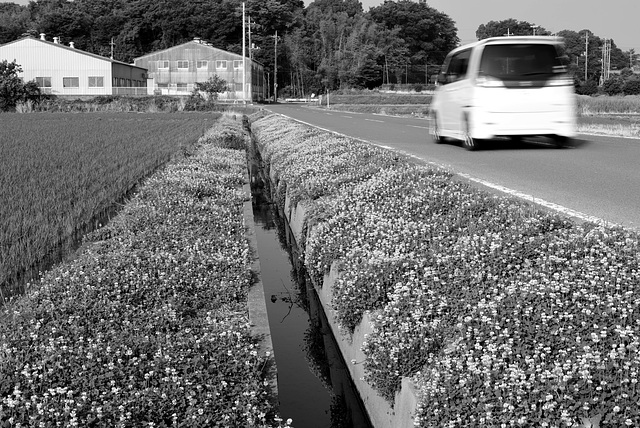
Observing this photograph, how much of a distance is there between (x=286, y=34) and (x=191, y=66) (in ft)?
146

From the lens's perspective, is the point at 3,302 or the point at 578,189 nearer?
the point at 3,302

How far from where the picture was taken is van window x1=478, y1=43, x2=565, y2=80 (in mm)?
12492

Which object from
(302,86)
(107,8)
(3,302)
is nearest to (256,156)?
(3,302)

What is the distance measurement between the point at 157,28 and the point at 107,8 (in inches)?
493

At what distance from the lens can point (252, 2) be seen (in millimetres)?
122062

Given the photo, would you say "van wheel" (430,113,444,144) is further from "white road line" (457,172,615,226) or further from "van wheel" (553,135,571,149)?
"white road line" (457,172,615,226)

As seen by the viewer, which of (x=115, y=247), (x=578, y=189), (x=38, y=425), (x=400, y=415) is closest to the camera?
(x=38, y=425)

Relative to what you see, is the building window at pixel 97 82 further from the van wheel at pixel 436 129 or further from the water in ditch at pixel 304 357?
the water in ditch at pixel 304 357

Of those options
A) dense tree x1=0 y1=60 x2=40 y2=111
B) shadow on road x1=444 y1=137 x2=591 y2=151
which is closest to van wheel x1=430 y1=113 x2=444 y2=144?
shadow on road x1=444 y1=137 x2=591 y2=151

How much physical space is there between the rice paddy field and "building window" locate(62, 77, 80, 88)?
5496 cm

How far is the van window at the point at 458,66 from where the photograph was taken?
13.5 meters

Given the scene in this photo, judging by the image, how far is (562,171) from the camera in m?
9.83

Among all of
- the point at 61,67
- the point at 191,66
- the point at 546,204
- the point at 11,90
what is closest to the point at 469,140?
the point at 546,204

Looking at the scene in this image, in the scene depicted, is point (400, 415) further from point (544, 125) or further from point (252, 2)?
point (252, 2)
